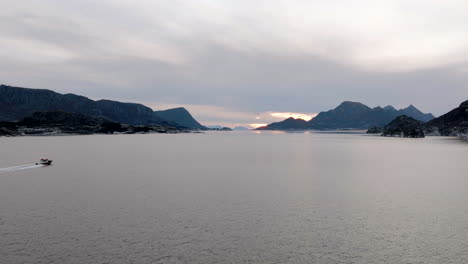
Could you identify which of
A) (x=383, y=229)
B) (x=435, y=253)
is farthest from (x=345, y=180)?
(x=435, y=253)

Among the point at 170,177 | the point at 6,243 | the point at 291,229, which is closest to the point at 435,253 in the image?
the point at 291,229

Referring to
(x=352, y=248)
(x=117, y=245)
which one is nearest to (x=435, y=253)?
(x=352, y=248)

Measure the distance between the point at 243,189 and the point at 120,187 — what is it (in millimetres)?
20949

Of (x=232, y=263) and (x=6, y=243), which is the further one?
(x=6, y=243)

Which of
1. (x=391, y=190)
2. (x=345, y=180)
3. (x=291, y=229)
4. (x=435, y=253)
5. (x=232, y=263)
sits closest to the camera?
(x=232, y=263)

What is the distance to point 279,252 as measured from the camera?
25.5 metres

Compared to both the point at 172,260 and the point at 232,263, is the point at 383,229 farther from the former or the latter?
the point at 172,260

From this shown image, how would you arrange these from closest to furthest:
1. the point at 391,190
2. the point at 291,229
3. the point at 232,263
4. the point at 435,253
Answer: the point at 232,263 → the point at 435,253 → the point at 291,229 → the point at 391,190

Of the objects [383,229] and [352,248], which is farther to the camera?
[383,229]

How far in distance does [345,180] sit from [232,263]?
4658 cm

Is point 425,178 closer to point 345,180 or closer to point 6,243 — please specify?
point 345,180

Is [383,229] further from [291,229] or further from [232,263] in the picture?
[232,263]

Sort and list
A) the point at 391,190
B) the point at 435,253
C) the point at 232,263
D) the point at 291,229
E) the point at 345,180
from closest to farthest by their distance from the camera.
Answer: the point at 232,263
the point at 435,253
the point at 291,229
the point at 391,190
the point at 345,180

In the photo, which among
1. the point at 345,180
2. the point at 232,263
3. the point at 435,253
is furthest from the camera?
the point at 345,180
